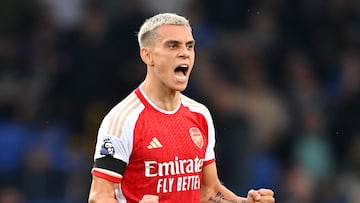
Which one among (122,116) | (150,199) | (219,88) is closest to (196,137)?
(122,116)

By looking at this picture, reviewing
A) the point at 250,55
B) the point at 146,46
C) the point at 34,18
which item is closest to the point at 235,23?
the point at 250,55

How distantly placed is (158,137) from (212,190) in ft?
2.11

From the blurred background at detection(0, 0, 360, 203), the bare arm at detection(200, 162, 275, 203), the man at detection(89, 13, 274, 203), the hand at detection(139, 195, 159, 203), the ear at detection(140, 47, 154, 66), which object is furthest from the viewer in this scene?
the blurred background at detection(0, 0, 360, 203)

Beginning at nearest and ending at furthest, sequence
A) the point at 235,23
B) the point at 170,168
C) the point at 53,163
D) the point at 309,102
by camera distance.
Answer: the point at 170,168
the point at 53,163
the point at 309,102
the point at 235,23

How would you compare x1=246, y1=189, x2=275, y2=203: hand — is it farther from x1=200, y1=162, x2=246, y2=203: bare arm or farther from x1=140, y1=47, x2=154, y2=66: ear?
x1=140, y1=47, x2=154, y2=66: ear

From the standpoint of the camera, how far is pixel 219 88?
12617 mm

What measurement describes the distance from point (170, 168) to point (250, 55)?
6.11m

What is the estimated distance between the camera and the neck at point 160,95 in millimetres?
7465

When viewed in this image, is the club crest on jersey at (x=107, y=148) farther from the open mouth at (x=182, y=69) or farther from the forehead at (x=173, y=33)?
the forehead at (x=173, y=33)

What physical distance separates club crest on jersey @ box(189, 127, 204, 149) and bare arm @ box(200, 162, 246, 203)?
22cm

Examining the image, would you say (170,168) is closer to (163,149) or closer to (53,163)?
(163,149)

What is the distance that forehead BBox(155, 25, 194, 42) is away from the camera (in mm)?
7379

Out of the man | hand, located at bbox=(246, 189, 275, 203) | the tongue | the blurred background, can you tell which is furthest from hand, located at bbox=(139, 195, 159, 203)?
the blurred background

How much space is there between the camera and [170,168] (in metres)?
7.29
